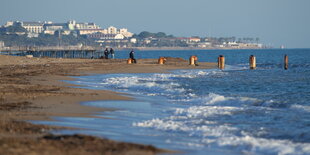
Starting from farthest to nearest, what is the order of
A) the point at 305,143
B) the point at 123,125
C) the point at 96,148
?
the point at 123,125 < the point at 305,143 < the point at 96,148

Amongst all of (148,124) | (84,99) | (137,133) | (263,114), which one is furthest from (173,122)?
(84,99)

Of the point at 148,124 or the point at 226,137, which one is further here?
the point at 148,124

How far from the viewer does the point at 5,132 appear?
1062 cm

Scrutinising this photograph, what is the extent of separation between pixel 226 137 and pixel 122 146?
2838 millimetres

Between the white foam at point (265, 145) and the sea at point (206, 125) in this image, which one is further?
the sea at point (206, 125)

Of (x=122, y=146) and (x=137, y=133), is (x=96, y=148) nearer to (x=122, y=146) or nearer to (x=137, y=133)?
(x=122, y=146)

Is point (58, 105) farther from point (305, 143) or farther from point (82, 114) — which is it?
point (305, 143)

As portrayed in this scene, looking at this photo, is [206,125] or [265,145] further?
[206,125]

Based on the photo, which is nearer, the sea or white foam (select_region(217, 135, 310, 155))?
white foam (select_region(217, 135, 310, 155))

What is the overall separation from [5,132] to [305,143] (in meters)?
5.80

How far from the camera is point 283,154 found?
10141 millimetres

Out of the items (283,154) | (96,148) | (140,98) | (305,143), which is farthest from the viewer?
(140,98)

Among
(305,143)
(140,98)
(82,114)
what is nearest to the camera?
(305,143)

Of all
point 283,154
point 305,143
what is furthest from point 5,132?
point 305,143
